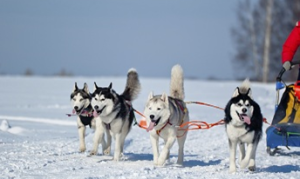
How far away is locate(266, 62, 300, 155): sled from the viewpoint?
7.02 metres

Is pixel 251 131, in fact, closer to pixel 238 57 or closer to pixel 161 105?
pixel 161 105

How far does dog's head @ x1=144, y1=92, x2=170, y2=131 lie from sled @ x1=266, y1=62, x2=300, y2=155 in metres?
1.65

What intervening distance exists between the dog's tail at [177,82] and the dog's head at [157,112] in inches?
24.9

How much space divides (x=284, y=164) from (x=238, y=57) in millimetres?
22443

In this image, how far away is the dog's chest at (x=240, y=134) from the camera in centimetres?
578

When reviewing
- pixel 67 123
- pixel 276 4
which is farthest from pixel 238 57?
pixel 67 123

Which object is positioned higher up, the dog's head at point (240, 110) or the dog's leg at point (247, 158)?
the dog's head at point (240, 110)

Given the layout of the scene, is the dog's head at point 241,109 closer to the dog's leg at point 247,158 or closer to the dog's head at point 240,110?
the dog's head at point 240,110

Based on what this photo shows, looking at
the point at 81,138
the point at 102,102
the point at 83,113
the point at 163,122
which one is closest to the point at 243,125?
the point at 163,122

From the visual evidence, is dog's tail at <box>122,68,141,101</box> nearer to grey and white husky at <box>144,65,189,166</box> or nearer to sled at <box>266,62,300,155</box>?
grey and white husky at <box>144,65,189,166</box>

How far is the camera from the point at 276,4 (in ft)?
90.7

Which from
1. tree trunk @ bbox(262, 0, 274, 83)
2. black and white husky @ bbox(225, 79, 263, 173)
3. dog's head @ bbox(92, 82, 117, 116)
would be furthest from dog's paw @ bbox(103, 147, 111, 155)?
tree trunk @ bbox(262, 0, 274, 83)

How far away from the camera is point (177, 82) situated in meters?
6.93

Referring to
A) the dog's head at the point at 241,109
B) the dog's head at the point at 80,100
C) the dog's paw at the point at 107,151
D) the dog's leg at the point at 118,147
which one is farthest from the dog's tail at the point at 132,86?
the dog's head at the point at 241,109
